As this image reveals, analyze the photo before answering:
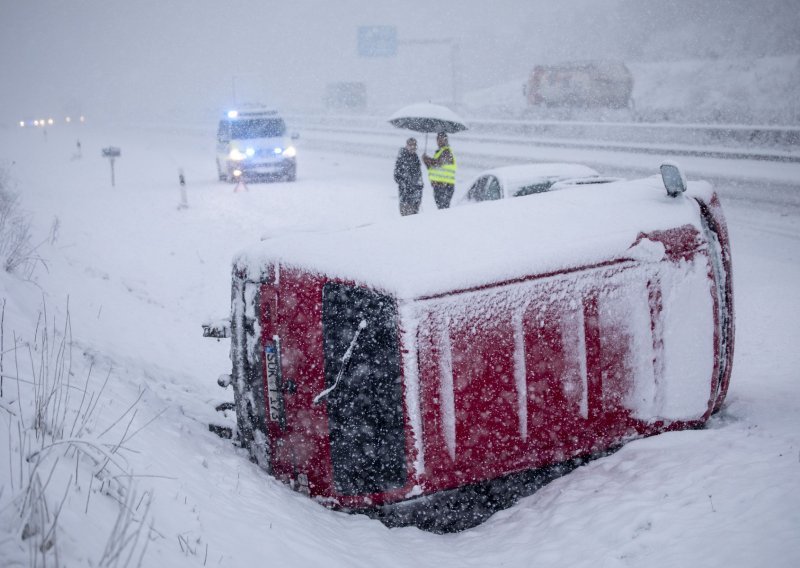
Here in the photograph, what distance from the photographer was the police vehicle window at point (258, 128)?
58.5 ft

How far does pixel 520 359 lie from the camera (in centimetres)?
350

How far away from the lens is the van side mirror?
424 cm

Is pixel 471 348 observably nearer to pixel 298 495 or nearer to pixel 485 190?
pixel 298 495

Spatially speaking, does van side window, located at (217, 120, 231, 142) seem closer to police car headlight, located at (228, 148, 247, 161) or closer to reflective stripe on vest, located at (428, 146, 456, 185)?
police car headlight, located at (228, 148, 247, 161)

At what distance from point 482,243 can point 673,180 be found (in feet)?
4.90

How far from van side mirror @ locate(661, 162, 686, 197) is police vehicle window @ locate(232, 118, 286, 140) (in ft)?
49.6

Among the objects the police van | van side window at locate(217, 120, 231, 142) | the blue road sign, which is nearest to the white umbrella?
the police van

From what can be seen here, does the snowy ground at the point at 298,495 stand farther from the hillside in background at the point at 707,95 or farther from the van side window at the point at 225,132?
the hillside in background at the point at 707,95

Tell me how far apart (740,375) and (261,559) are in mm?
4292

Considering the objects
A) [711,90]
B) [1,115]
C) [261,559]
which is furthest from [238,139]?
[1,115]

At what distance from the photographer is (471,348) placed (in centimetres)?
341

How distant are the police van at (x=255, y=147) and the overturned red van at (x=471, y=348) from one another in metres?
13.9

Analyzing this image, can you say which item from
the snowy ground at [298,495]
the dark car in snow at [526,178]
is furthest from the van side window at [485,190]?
the snowy ground at [298,495]

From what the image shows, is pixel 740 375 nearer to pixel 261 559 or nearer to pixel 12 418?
pixel 261 559
